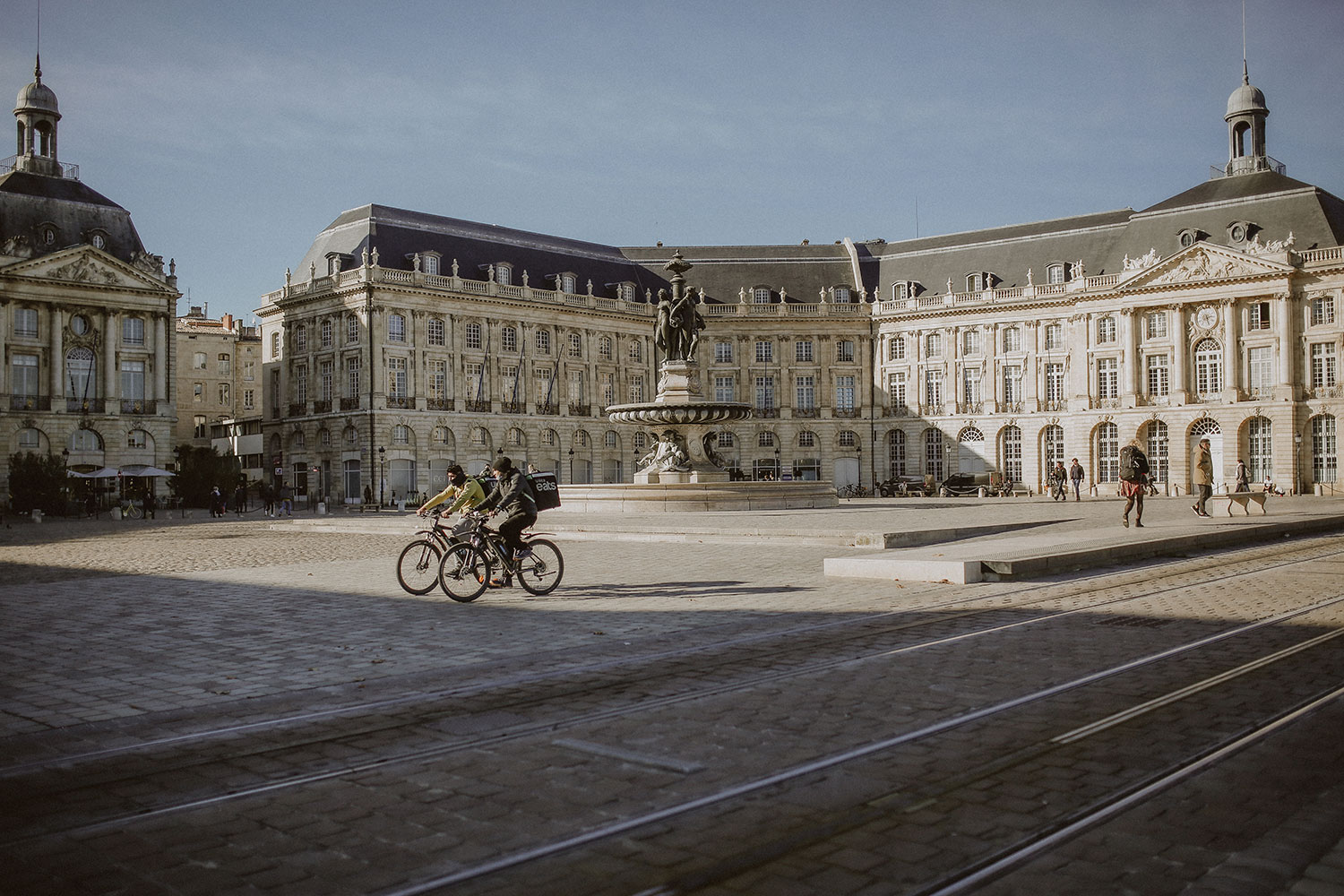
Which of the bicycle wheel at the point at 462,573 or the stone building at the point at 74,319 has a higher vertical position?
the stone building at the point at 74,319

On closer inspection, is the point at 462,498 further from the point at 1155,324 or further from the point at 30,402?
the point at 1155,324

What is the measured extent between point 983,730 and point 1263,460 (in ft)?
205

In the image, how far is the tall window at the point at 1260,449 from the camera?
60125mm

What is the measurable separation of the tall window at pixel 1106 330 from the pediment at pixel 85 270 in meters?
56.0

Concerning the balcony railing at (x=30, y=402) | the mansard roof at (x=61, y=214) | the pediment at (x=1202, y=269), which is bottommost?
the balcony railing at (x=30, y=402)

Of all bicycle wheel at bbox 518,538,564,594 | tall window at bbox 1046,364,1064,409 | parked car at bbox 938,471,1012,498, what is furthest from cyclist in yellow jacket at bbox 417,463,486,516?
tall window at bbox 1046,364,1064,409

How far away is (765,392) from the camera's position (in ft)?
249

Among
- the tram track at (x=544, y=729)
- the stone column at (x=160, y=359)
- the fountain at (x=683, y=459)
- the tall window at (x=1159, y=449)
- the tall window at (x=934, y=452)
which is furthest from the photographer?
the tall window at (x=934, y=452)

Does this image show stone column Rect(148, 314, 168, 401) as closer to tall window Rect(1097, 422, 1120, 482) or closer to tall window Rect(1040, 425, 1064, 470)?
tall window Rect(1040, 425, 1064, 470)

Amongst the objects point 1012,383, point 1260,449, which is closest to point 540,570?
point 1260,449

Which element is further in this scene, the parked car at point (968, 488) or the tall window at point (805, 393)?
the tall window at point (805, 393)

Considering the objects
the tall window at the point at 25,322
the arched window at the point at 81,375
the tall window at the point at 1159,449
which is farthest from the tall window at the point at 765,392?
the tall window at the point at 25,322

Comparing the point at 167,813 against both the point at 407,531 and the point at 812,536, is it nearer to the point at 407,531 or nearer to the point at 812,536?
the point at 812,536

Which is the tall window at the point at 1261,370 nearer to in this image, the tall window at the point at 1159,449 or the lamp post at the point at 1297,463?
the lamp post at the point at 1297,463
